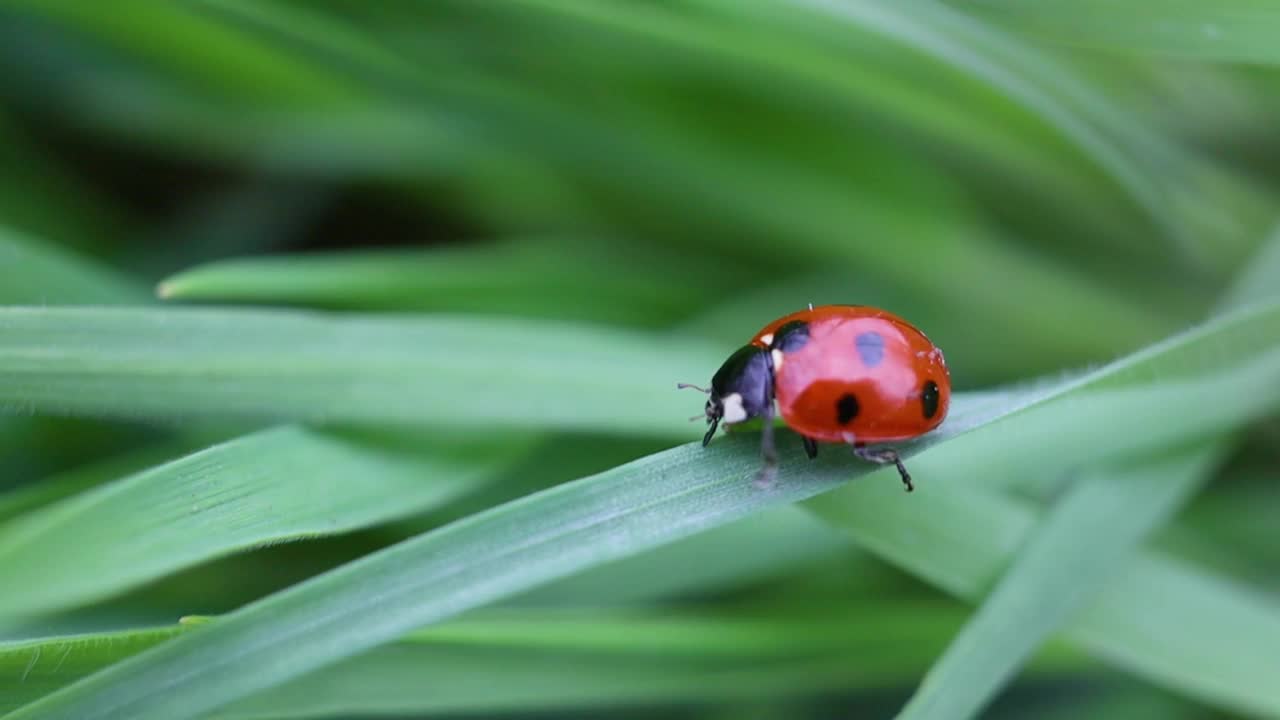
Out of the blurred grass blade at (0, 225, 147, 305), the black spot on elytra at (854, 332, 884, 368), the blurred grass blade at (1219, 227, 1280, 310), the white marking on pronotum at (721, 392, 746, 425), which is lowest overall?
the white marking on pronotum at (721, 392, 746, 425)

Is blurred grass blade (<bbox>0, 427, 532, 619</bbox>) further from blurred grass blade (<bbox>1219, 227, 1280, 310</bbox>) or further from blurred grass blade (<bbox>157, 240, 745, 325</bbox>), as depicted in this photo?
blurred grass blade (<bbox>1219, 227, 1280, 310</bbox>)

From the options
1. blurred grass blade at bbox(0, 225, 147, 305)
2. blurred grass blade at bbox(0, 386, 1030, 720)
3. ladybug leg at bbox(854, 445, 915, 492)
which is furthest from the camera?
blurred grass blade at bbox(0, 225, 147, 305)

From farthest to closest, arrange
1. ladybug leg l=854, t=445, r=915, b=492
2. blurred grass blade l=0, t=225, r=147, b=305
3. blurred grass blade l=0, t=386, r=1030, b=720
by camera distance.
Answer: blurred grass blade l=0, t=225, r=147, b=305, ladybug leg l=854, t=445, r=915, b=492, blurred grass blade l=0, t=386, r=1030, b=720

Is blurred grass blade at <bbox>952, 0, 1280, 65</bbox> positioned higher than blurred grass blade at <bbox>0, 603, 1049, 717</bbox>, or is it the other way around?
Answer: blurred grass blade at <bbox>952, 0, 1280, 65</bbox>

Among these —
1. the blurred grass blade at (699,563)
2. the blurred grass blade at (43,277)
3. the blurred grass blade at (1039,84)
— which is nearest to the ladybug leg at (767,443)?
the blurred grass blade at (699,563)

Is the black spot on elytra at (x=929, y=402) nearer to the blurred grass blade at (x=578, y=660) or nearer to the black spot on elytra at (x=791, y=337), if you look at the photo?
the black spot on elytra at (x=791, y=337)

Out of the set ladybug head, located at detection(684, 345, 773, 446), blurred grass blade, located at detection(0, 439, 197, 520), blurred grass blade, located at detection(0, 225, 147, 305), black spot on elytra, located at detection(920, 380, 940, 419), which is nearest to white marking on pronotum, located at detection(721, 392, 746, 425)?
ladybug head, located at detection(684, 345, 773, 446)

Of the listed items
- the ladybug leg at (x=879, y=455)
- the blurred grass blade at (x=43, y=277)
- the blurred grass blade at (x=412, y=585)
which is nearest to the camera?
the blurred grass blade at (x=412, y=585)
